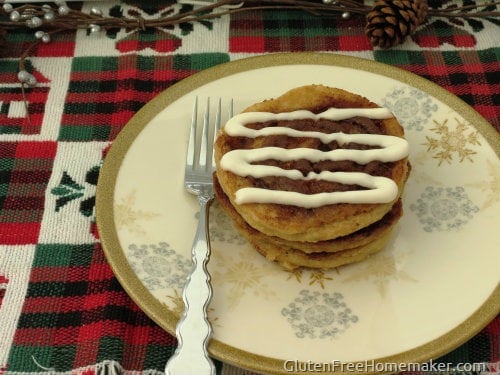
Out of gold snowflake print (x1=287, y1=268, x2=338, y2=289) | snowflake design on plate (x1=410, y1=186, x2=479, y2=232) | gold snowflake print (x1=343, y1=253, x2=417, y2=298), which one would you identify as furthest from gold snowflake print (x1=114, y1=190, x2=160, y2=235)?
snowflake design on plate (x1=410, y1=186, x2=479, y2=232)

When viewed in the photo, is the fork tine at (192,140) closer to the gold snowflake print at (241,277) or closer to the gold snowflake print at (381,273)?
the gold snowflake print at (241,277)

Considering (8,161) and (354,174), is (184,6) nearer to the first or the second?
(8,161)

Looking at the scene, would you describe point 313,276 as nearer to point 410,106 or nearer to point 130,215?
point 130,215

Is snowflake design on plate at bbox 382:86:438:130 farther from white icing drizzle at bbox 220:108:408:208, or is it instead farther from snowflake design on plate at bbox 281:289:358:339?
snowflake design on plate at bbox 281:289:358:339

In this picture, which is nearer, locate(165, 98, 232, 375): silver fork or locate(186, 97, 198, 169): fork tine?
locate(165, 98, 232, 375): silver fork

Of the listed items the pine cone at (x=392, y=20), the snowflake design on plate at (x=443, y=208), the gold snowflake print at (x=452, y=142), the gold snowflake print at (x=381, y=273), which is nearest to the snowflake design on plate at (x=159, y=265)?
the gold snowflake print at (x=381, y=273)

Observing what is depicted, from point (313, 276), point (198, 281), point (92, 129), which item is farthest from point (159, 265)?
point (92, 129)
